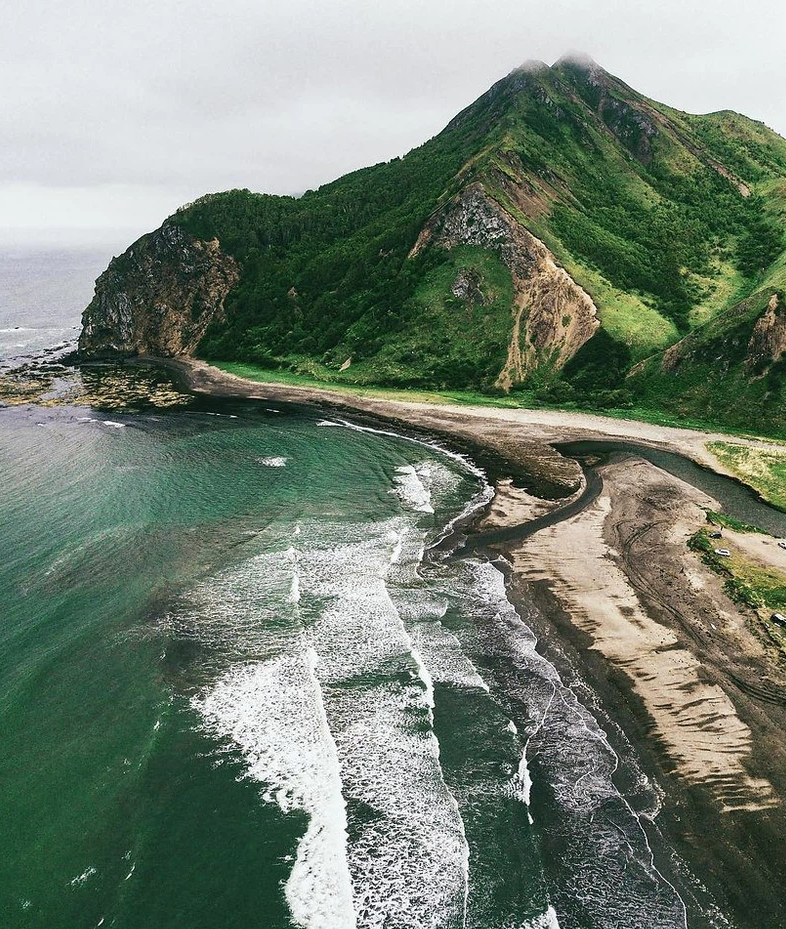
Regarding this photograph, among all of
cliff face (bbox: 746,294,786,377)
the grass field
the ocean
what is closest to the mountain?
cliff face (bbox: 746,294,786,377)

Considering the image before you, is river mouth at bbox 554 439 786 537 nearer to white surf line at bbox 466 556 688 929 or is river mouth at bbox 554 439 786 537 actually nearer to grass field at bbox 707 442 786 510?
grass field at bbox 707 442 786 510

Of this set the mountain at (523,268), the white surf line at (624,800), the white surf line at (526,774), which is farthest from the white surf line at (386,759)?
the mountain at (523,268)

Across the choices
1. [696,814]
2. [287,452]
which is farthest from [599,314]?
[696,814]

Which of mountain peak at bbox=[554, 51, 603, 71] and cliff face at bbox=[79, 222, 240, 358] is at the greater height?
mountain peak at bbox=[554, 51, 603, 71]

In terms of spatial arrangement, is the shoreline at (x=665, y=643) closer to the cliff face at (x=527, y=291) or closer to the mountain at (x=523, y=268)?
the mountain at (x=523, y=268)

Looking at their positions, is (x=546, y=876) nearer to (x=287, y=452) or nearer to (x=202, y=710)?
(x=202, y=710)

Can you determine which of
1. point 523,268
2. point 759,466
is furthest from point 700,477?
point 523,268

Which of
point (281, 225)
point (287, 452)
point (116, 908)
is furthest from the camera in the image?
point (281, 225)
